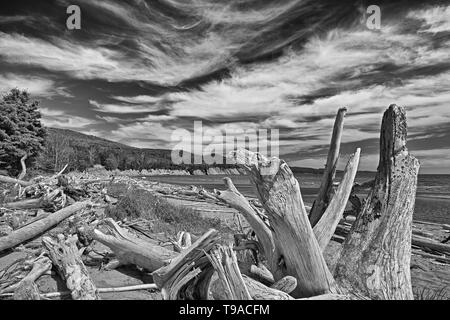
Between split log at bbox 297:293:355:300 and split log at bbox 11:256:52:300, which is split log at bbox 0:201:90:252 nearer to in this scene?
split log at bbox 11:256:52:300

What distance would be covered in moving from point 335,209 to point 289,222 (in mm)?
1070

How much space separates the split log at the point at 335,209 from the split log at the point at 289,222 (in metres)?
0.56

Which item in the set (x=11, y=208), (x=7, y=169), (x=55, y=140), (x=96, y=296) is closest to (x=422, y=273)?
(x=96, y=296)

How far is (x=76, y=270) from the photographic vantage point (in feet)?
12.8

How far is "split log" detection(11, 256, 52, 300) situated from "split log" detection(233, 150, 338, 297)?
288 centimetres

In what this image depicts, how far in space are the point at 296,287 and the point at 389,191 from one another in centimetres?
149

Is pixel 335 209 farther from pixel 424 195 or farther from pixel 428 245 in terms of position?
pixel 424 195

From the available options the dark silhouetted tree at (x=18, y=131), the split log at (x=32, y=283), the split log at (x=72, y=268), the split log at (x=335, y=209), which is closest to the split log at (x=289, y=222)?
the split log at (x=335, y=209)

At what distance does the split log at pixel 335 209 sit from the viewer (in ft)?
11.9

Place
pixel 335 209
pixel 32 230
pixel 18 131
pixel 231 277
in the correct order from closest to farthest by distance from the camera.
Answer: pixel 231 277, pixel 335 209, pixel 32 230, pixel 18 131

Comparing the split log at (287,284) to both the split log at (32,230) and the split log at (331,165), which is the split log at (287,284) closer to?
the split log at (331,165)

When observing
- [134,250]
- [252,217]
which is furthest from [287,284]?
[134,250]

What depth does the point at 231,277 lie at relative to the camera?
2828 millimetres
